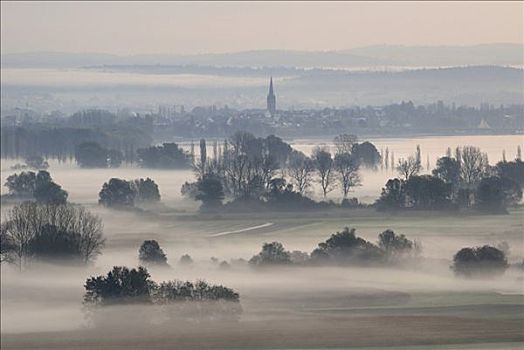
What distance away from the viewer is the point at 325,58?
24.1 meters

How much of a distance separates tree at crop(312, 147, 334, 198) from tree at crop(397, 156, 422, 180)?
1360 millimetres

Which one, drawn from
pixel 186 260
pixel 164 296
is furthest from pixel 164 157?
pixel 164 296

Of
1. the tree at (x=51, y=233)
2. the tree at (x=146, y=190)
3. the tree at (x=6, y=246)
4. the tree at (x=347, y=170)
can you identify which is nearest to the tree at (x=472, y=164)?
the tree at (x=347, y=170)

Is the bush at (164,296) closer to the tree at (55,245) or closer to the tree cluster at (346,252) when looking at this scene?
the tree at (55,245)

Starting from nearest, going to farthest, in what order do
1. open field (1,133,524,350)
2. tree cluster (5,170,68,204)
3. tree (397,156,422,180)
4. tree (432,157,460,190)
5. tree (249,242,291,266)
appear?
1. open field (1,133,524,350)
2. tree (249,242,291,266)
3. tree cluster (5,170,68,204)
4. tree (432,157,460,190)
5. tree (397,156,422,180)

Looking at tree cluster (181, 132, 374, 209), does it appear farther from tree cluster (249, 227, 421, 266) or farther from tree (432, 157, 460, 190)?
tree cluster (249, 227, 421, 266)

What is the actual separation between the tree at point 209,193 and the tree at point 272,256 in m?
4.37

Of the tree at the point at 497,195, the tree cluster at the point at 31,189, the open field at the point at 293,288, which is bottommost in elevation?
the open field at the point at 293,288

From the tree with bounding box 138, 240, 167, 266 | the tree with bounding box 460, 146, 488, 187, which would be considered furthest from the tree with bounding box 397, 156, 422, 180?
the tree with bounding box 138, 240, 167, 266

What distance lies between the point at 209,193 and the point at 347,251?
18.7 feet

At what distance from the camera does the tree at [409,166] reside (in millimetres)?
19861

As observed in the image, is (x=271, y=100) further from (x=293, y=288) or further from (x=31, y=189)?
(x=293, y=288)

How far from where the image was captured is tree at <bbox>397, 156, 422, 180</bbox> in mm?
19861

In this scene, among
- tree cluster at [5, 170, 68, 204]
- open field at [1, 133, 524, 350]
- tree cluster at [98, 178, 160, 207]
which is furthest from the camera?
tree cluster at [98, 178, 160, 207]
